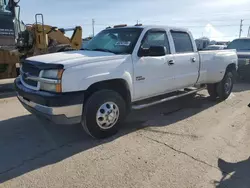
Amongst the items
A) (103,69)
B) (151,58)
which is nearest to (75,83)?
(103,69)

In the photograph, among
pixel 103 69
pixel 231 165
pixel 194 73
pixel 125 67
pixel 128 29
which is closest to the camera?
pixel 231 165

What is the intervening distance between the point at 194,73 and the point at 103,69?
2.81 metres

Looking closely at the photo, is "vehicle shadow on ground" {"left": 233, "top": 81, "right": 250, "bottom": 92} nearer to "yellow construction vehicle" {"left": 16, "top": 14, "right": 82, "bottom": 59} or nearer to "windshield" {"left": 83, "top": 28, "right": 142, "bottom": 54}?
"windshield" {"left": 83, "top": 28, "right": 142, "bottom": 54}

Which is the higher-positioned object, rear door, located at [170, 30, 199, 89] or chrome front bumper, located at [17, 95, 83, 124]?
rear door, located at [170, 30, 199, 89]

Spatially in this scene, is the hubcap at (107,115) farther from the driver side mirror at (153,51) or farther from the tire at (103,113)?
the driver side mirror at (153,51)

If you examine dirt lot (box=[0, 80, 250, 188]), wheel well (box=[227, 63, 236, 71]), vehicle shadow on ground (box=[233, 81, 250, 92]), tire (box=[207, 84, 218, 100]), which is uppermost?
wheel well (box=[227, 63, 236, 71])

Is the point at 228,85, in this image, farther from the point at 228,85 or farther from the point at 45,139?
the point at 45,139

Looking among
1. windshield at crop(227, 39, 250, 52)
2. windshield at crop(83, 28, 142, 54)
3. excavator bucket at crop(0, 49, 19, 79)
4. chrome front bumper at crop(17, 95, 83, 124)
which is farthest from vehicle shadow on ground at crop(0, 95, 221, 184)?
windshield at crop(227, 39, 250, 52)

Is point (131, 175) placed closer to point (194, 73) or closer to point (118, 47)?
point (118, 47)

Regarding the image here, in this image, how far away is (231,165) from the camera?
3.55m

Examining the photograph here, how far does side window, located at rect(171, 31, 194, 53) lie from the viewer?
18.4 feet

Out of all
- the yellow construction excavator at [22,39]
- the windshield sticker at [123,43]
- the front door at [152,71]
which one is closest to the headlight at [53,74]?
the front door at [152,71]

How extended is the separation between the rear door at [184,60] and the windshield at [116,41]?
110cm

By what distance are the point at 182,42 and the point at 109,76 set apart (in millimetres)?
2533
